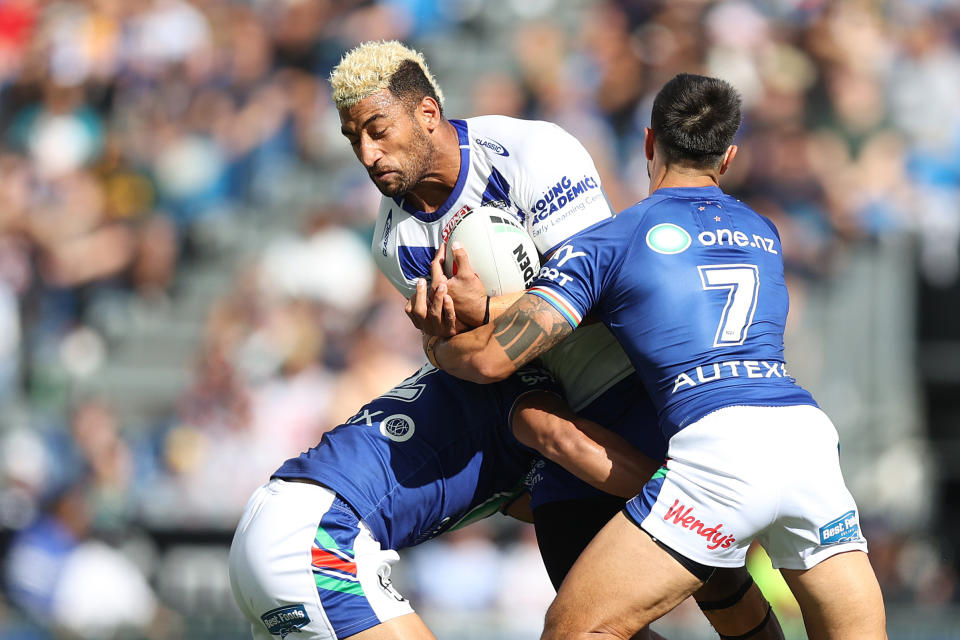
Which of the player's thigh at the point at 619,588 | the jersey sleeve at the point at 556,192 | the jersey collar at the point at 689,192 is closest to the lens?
the player's thigh at the point at 619,588

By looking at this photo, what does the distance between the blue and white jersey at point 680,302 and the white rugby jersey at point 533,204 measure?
13.6 inches

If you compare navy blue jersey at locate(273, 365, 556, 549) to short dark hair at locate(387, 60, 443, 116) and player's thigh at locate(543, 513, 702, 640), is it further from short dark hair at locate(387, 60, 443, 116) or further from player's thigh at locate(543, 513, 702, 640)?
short dark hair at locate(387, 60, 443, 116)

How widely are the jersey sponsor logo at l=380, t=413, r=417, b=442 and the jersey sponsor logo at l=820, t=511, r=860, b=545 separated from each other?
158 centimetres

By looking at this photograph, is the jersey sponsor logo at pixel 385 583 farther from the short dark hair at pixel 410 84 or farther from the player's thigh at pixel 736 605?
the short dark hair at pixel 410 84

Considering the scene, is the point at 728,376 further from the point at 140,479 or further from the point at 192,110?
the point at 192,110

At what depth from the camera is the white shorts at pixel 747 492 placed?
13.5ft

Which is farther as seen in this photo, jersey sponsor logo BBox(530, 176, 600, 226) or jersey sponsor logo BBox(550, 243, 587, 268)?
jersey sponsor logo BBox(530, 176, 600, 226)

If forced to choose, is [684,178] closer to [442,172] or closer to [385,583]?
[442,172]

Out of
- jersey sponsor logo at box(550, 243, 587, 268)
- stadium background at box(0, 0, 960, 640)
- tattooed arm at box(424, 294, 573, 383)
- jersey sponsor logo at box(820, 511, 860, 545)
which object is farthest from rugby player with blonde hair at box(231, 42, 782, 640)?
stadium background at box(0, 0, 960, 640)

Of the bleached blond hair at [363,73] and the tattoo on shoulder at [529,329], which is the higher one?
the bleached blond hair at [363,73]

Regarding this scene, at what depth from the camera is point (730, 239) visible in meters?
4.41

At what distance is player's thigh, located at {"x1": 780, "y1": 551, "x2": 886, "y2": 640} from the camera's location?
13.8ft

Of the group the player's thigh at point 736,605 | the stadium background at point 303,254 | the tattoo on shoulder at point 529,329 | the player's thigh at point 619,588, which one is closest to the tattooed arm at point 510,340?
the tattoo on shoulder at point 529,329

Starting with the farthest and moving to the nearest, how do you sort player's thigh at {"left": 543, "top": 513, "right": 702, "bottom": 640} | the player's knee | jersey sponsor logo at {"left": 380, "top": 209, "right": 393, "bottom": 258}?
jersey sponsor logo at {"left": 380, "top": 209, "right": 393, "bottom": 258} < the player's knee < player's thigh at {"left": 543, "top": 513, "right": 702, "bottom": 640}
